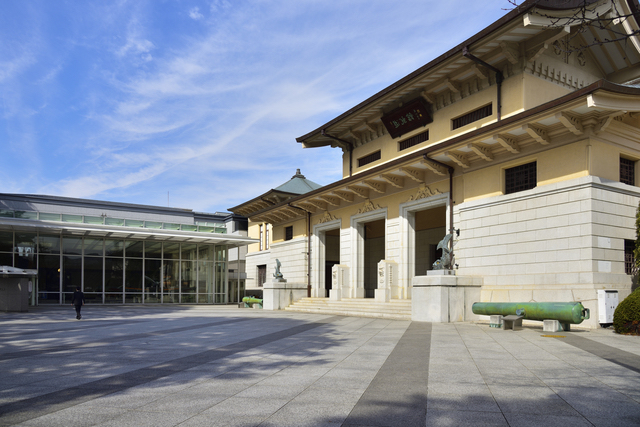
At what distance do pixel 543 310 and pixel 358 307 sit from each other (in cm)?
1021

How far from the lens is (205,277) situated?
125 ft

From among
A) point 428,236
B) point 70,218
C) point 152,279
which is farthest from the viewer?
point 152,279

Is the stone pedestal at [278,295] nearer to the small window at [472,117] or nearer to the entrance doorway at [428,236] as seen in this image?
the entrance doorway at [428,236]

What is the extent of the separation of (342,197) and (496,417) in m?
22.2

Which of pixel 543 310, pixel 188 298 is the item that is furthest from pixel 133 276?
pixel 543 310

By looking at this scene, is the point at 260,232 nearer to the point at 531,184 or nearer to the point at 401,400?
the point at 531,184

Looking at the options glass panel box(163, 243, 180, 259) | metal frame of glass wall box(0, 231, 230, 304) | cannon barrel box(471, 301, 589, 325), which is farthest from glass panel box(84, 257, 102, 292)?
cannon barrel box(471, 301, 589, 325)

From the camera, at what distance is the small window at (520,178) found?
1756 centimetres

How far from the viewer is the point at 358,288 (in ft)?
89.0

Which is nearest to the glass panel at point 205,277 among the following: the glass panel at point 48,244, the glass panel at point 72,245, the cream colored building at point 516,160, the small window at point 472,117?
the glass panel at point 72,245

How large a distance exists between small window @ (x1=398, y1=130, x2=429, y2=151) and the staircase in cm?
790

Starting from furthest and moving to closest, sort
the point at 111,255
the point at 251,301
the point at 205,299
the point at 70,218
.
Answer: the point at 205,299 → the point at 111,255 → the point at 70,218 → the point at 251,301

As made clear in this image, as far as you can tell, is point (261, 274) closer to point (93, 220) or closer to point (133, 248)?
point (133, 248)

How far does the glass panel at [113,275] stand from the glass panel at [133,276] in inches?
17.0
